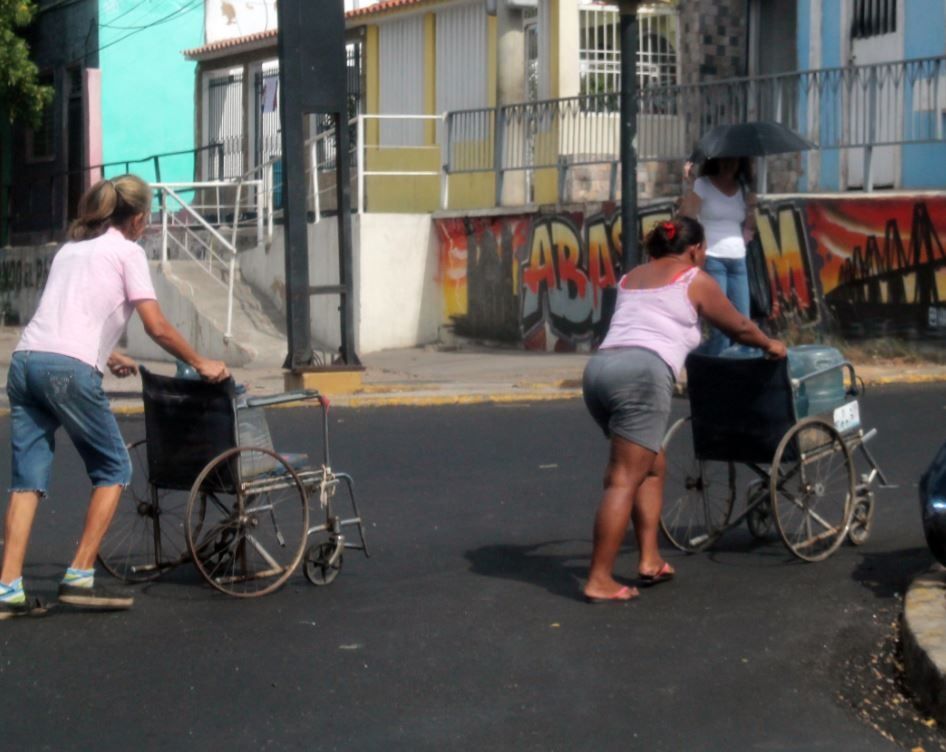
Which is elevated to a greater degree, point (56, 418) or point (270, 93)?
point (270, 93)

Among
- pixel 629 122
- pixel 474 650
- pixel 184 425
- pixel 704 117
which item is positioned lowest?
pixel 474 650

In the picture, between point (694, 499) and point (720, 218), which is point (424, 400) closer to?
point (720, 218)

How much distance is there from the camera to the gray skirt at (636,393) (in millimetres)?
6473

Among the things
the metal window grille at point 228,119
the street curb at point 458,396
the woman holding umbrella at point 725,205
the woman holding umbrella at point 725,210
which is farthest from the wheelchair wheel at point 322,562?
the metal window grille at point 228,119

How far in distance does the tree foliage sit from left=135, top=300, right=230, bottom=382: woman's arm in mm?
21773

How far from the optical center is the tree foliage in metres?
26.8

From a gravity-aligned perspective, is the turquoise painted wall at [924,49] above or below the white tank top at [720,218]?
above

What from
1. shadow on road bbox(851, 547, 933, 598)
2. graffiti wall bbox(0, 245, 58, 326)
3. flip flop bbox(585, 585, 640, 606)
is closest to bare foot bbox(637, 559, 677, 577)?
flip flop bbox(585, 585, 640, 606)

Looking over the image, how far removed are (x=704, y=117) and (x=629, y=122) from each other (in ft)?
11.2

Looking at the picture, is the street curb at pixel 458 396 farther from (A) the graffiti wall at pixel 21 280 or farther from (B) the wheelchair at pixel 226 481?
(A) the graffiti wall at pixel 21 280

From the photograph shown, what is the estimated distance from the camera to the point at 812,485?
705 cm

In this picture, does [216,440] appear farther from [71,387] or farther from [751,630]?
[751,630]

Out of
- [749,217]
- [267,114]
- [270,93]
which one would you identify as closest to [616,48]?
[270,93]

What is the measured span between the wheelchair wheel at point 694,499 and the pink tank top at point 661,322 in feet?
1.53
